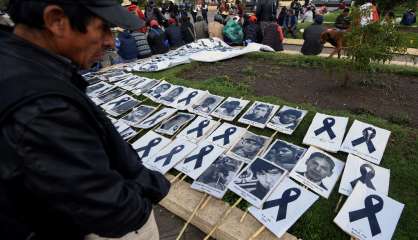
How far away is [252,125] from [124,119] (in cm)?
217

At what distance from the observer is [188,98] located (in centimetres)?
520

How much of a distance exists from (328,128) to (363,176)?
30.8 inches

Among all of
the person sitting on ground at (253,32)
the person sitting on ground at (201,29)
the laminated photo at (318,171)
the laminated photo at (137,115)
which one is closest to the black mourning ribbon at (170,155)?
→ the laminated photo at (137,115)

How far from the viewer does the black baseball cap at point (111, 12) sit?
1.26 metres

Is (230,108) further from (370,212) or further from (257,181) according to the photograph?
(370,212)

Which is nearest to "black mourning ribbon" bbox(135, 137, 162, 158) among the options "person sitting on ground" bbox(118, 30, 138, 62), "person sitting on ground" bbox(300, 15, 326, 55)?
"person sitting on ground" bbox(118, 30, 138, 62)

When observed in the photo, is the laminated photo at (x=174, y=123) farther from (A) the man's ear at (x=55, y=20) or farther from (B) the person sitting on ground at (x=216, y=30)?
(B) the person sitting on ground at (x=216, y=30)

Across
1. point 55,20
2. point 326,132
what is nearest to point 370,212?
point 326,132

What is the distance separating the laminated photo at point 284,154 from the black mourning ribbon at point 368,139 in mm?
613

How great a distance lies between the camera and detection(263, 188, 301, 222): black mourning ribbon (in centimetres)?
299

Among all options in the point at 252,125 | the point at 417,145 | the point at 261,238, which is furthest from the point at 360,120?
the point at 261,238

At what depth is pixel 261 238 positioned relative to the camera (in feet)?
9.32

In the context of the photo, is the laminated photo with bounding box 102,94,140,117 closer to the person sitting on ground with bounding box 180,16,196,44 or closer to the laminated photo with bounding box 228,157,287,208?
the laminated photo with bounding box 228,157,287,208

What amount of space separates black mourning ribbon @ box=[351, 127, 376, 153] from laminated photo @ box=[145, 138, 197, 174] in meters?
1.96
